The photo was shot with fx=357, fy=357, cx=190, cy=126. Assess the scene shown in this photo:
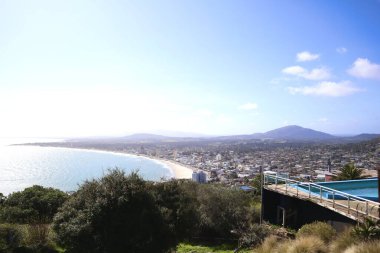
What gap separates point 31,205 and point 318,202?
64.9 feet

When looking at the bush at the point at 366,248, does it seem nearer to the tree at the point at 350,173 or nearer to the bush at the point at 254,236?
the bush at the point at 254,236

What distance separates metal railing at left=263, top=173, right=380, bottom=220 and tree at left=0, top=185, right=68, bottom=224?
1530 centimetres

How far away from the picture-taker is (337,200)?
Result: 15.0 meters

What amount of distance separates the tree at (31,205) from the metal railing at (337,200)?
15296mm

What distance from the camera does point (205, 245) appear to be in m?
19.0

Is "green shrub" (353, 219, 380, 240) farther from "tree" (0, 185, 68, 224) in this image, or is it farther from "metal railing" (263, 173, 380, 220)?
"tree" (0, 185, 68, 224)

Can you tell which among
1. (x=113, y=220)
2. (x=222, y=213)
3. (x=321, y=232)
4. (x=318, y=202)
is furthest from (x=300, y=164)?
(x=113, y=220)

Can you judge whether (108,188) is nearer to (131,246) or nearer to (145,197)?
(145,197)

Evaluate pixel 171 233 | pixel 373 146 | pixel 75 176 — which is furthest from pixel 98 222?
pixel 373 146

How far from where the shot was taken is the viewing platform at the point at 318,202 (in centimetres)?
1295

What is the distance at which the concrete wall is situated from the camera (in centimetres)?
1426

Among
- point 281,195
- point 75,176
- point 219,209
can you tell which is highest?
point 281,195

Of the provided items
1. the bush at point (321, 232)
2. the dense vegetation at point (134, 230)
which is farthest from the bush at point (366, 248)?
the bush at point (321, 232)

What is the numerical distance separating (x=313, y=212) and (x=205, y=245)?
6.11m
